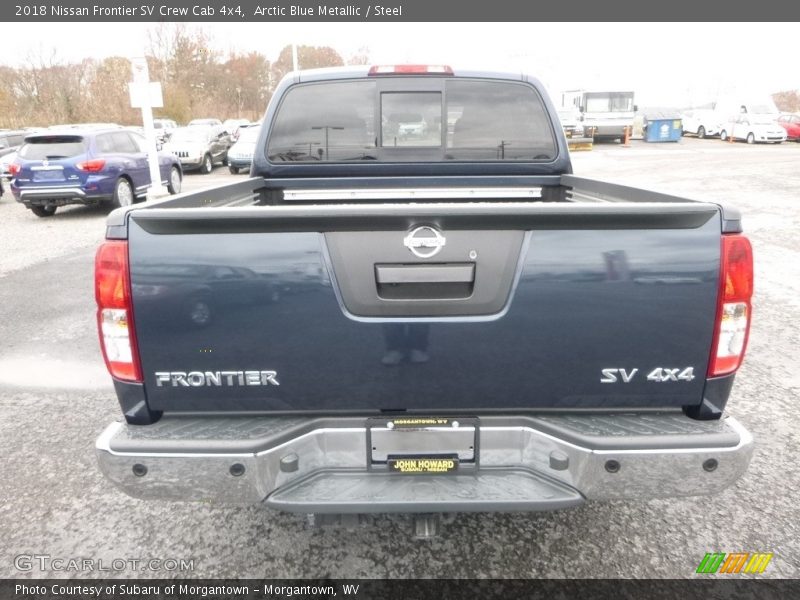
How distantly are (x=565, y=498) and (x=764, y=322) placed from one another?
469 centimetres

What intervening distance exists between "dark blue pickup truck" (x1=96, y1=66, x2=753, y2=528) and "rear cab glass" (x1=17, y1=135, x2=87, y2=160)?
11451 millimetres

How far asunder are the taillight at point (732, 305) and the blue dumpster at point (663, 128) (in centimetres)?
3628

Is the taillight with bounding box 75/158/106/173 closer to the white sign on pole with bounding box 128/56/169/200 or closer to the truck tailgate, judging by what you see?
the white sign on pole with bounding box 128/56/169/200

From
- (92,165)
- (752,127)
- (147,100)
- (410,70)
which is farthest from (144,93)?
(752,127)

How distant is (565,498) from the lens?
1999 mm

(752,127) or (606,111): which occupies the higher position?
(606,111)

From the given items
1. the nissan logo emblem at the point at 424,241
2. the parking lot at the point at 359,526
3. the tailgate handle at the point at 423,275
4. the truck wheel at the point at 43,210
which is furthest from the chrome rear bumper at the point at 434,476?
the truck wheel at the point at 43,210

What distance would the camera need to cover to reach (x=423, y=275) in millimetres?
1972

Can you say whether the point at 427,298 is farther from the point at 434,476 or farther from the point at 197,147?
the point at 197,147

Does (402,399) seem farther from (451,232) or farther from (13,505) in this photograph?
(13,505)

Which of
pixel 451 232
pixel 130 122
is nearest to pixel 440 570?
pixel 451 232

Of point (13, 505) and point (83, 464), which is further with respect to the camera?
point (83, 464)

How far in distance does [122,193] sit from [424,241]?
40.3ft

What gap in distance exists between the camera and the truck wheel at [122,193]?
12.0 metres
